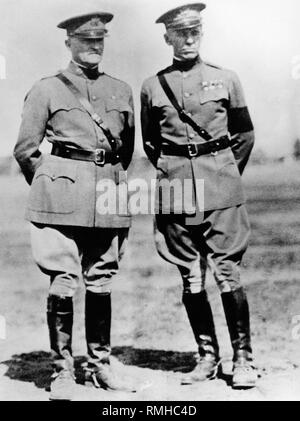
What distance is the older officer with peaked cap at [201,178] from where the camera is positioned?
14.4 ft

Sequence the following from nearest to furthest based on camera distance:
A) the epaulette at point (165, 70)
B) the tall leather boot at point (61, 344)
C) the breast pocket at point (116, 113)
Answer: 1. the tall leather boot at point (61, 344)
2. the breast pocket at point (116, 113)
3. the epaulette at point (165, 70)

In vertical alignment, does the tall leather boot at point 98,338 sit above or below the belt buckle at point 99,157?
below

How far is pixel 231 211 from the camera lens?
4430mm

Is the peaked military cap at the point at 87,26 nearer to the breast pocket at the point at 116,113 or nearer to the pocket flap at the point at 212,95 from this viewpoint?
the breast pocket at the point at 116,113

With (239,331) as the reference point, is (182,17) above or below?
above

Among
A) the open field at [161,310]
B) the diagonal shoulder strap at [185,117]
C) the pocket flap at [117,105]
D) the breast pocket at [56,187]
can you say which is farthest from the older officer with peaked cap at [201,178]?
the breast pocket at [56,187]

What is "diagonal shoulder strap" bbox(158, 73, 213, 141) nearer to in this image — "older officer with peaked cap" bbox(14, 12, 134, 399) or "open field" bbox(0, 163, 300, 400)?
"older officer with peaked cap" bbox(14, 12, 134, 399)

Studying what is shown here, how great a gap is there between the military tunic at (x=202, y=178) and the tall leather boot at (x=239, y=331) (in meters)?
0.07

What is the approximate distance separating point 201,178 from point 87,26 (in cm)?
104

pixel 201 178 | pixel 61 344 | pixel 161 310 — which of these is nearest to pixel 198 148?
pixel 201 178

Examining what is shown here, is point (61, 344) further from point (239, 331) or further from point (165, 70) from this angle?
point (165, 70)

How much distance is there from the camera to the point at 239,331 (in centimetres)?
440

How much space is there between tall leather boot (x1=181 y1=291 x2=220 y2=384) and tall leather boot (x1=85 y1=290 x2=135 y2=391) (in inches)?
16.7

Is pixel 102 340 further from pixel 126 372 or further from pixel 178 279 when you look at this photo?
pixel 178 279
